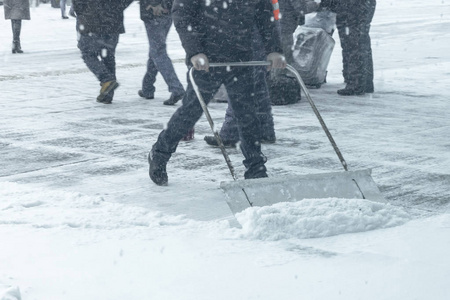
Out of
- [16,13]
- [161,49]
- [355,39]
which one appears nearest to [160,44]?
[161,49]

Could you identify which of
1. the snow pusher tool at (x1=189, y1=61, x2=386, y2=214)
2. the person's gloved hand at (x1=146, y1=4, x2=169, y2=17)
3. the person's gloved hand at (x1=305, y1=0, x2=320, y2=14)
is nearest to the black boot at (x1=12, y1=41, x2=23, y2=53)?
the person's gloved hand at (x1=146, y1=4, x2=169, y2=17)

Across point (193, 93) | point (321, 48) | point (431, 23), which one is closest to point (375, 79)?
point (321, 48)

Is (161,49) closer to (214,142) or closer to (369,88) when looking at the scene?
(369,88)

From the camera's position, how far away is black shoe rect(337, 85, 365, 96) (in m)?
10.3

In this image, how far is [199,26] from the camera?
215 inches

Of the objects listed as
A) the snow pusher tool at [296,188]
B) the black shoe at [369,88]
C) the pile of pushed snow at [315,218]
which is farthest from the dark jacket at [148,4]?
the pile of pushed snow at [315,218]

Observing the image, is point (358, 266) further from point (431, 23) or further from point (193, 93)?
point (431, 23)

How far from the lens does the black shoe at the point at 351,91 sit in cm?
1029

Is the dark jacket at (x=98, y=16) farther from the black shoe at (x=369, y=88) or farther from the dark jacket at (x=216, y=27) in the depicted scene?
Answer: the dark jacket at (x=216, y=27)

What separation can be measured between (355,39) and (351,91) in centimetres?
60

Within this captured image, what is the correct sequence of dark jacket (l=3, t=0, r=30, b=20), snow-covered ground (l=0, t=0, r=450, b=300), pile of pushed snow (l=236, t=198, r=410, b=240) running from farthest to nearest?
dark jacket (l=3, t=0, r=30, b=20) → pile of pushed snow (l=236, t=198, r=410, b=240) → snow-covered ground (l=0, t=0, r=450, b=300)

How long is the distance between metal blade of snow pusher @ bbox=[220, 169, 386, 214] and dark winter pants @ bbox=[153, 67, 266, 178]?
73cm

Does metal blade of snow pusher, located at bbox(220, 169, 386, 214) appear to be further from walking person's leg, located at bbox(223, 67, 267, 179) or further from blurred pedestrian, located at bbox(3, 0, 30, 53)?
blurred pedestrian, located at bbox(3, 0, 30, 53)

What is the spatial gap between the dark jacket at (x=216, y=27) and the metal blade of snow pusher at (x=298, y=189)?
0.96m
